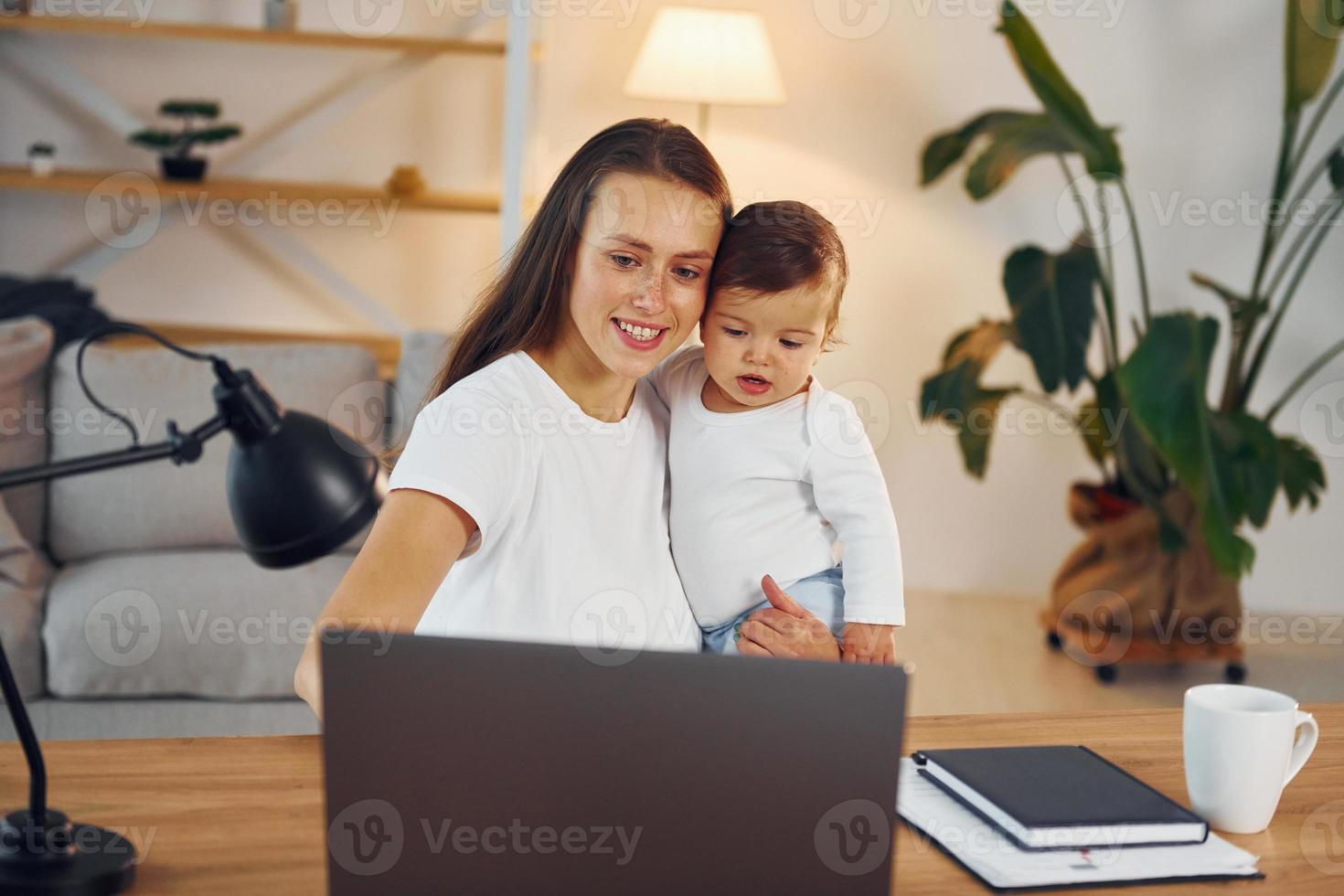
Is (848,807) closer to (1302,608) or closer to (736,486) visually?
(736,486)

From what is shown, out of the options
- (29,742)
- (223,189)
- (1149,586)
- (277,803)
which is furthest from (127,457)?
(223,189)

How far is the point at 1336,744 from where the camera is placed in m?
1.35

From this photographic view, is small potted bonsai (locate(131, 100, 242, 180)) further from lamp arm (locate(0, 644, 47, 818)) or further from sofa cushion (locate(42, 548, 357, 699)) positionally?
lamp arm (locate(0, 644, 47, 818))

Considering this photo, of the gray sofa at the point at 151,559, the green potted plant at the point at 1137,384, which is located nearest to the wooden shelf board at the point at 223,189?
the gray sofa at the point at 151,559

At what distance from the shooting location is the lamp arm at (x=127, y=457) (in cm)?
86

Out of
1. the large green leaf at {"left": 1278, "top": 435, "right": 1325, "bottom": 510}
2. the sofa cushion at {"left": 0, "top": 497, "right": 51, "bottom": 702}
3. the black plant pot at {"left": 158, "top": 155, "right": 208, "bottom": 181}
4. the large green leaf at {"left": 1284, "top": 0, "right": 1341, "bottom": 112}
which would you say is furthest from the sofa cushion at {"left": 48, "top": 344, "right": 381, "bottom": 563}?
the large green leaf at {"left": 1284, "top": 0, "right": 1341, "bottom": 112}

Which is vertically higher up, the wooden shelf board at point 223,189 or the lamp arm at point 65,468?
the wooden shelf board at point 223,189

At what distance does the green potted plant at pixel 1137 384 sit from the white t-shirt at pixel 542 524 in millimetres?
1810

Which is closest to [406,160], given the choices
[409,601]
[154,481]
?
[154,481]

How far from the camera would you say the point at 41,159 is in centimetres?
400

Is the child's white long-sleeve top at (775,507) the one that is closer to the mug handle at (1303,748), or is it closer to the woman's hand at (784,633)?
the woman's hand at (784,633)

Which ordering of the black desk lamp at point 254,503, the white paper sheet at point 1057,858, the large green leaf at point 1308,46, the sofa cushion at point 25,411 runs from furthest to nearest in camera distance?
the large green leaf at point 1308,46 → the sofa cushion at point 25,411 → the white paper sheet at point 1057,858 → the black desk lamp at point 254,503

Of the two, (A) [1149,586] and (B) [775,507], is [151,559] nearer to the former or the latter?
(B) [775,507]

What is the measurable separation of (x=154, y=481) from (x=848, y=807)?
223 cm
